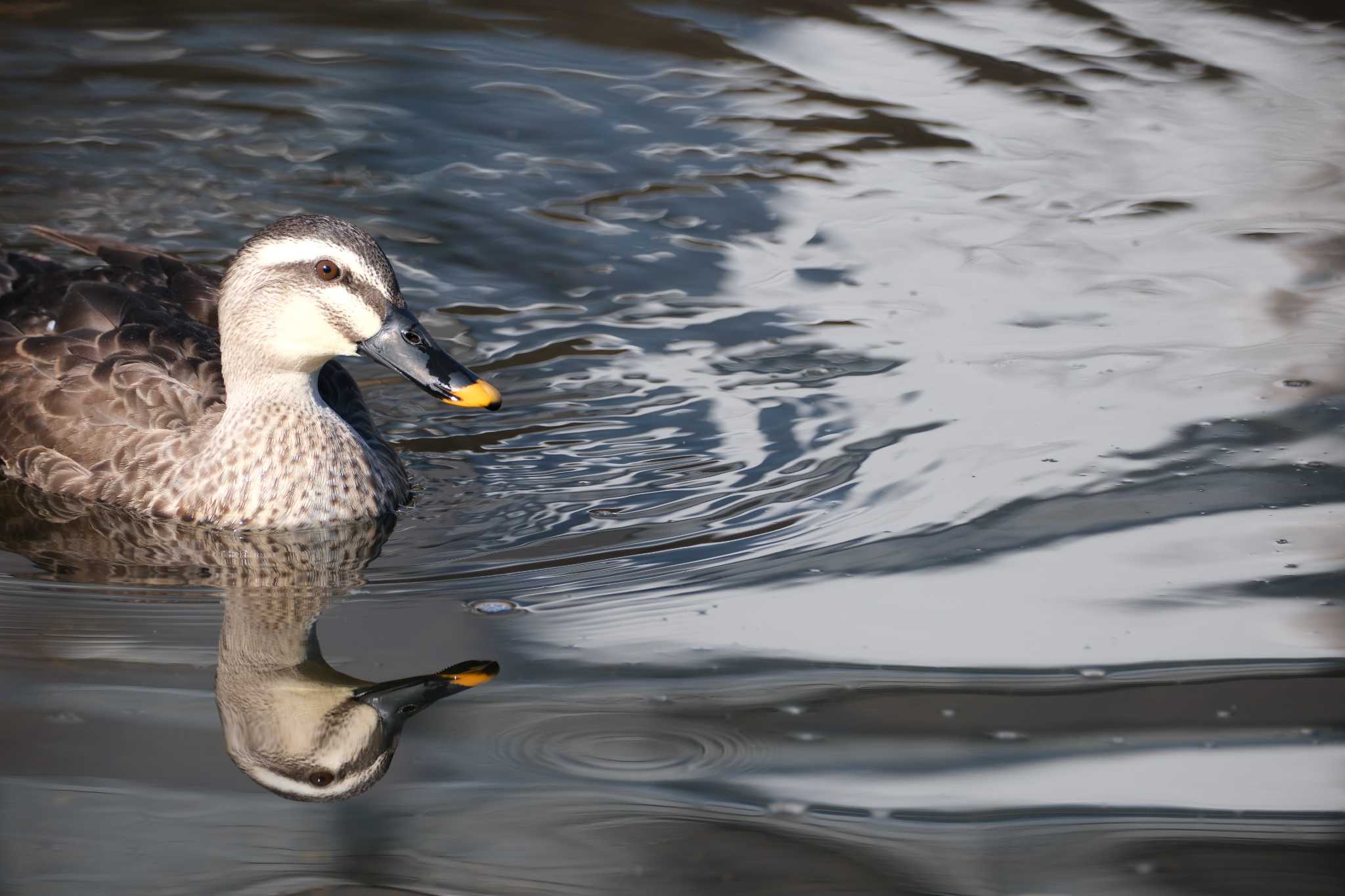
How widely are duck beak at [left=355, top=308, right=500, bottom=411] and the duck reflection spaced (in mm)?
669

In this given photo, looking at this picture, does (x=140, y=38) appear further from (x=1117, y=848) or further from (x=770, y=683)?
(x=1117, y=848)

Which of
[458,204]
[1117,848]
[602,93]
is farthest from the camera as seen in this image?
[602,93]

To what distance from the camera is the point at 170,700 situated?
5199 millimetres

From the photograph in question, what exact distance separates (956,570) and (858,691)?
95 centimetres

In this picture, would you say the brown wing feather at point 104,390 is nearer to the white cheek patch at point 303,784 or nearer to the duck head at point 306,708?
the duck head at point 306,708

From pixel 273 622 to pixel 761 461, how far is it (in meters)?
2.18

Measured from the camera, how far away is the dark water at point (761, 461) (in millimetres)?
4680

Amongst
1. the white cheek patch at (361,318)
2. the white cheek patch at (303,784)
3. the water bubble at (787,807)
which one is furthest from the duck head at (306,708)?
the white cheek patch at (361,318)

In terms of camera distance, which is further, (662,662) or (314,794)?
(662,662)

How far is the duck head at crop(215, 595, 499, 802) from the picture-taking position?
4.86m

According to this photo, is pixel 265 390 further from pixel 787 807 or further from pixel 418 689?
pixel 787 807

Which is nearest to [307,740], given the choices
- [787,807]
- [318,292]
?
[787,807]

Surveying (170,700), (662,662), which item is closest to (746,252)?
(662,662)

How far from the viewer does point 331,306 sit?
6465 millimetres
